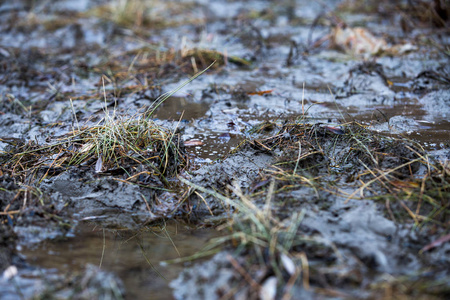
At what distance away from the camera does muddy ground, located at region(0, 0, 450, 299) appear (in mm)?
1986

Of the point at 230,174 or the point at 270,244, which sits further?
the point at 230,174

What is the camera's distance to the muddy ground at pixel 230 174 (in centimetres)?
199

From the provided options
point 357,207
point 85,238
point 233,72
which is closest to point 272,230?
point 357,207

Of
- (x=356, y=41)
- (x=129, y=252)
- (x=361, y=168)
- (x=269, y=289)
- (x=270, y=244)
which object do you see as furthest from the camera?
(x=356, y=41)

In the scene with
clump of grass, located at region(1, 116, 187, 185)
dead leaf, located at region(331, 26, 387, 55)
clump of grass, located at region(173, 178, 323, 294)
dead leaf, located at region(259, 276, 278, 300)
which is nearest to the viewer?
dead leaf, located at region(259, 276, 278, 300)

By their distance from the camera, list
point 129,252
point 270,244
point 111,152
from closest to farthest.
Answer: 1. point 270,244
2. point 129,252
3. point 111,152

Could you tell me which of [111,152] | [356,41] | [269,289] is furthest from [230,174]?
[356,41]

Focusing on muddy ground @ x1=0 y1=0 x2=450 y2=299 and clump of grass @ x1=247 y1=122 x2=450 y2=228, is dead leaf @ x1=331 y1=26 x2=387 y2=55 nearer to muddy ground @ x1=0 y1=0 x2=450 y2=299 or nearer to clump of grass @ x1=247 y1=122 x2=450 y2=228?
muddy ground @ x1=0 y1=0 x2=450 y2=299

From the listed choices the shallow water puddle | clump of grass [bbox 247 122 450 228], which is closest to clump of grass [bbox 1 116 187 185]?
the shallow water puddle

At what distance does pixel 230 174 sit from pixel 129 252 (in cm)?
88

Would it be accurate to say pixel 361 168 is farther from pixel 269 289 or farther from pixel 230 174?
pixel 269 289

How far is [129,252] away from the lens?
2350 millimetres

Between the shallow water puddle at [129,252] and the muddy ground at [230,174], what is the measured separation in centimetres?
1

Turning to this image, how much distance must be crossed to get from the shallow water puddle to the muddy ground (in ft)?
0.03
